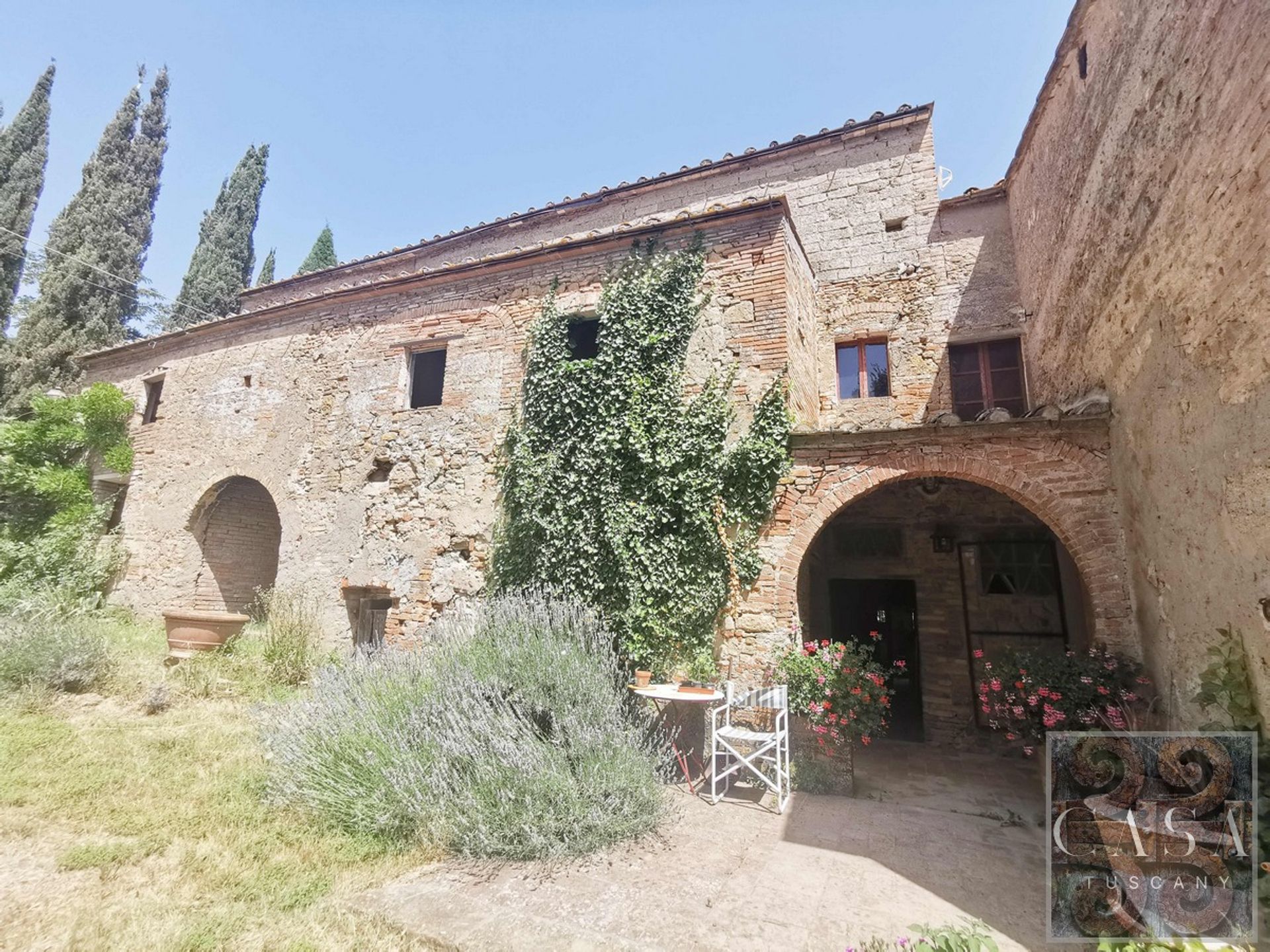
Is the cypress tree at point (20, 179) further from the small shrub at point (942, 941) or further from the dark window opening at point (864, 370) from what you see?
the small shrub at point (942, 941)

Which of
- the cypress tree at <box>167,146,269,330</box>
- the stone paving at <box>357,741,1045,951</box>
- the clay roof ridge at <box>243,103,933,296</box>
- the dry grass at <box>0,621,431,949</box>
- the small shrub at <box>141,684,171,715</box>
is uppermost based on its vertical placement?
the cypress tree at <box>167,146,269,330</box>

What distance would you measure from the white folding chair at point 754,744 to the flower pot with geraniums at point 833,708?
176 mm

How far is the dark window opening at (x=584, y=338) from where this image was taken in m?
7.61

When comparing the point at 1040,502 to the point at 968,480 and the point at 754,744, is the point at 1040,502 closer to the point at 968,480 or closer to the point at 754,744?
the point at 968,480

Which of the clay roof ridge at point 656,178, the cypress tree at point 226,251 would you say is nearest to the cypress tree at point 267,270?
the cypress tree at point 226,251

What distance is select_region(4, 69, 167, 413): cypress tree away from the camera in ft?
51.1

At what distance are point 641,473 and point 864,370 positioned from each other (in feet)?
15.1

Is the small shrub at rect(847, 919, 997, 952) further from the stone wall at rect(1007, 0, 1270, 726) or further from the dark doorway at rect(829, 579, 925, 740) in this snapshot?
the dark doorway at rect(829, 579, 925, 740)

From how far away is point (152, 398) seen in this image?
37.7ft

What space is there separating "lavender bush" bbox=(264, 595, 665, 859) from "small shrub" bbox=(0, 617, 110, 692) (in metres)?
3.21

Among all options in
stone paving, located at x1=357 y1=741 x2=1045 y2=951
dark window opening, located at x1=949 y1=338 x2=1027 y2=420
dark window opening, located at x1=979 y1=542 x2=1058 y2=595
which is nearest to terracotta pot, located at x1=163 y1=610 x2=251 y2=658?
stone paving, located at x1=357 y1=741 x2=1045 y2=951

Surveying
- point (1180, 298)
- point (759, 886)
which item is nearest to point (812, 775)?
point (759, 886)

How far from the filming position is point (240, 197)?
21.6 metres

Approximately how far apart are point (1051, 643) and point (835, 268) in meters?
6.41
